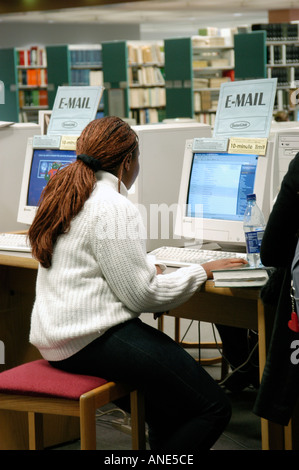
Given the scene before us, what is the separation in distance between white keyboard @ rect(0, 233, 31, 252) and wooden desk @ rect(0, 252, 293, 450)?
43 millimetres

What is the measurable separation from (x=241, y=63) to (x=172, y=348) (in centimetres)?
855

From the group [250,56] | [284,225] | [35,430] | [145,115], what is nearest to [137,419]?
[35,430]

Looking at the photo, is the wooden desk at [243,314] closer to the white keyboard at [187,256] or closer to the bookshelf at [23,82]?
the white keyboard at [187,256]

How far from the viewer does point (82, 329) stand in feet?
6.08

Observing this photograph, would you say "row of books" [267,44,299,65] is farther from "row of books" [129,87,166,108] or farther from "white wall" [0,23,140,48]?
"white wall" [0,23,140,48]

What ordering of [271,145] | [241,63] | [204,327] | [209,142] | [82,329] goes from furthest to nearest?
[241,63], [204,327], [209,142], [271,145], [82,329]

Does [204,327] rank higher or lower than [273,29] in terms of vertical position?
lower

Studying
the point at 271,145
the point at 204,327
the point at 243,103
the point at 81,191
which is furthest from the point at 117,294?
the point at 204,327

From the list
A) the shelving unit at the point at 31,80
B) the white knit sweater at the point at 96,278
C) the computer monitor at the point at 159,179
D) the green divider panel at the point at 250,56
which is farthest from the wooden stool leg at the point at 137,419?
the shelving unit at the point at 31,80

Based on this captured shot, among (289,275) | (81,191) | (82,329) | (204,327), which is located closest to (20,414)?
(82,329)

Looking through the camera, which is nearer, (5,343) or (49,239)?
(49,239)

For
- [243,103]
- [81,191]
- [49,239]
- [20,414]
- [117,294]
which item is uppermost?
[243,103]

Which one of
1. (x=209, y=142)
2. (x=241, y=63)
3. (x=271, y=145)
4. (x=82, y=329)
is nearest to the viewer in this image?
(x=82, y=329)

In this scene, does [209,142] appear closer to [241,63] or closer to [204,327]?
[204,327]
